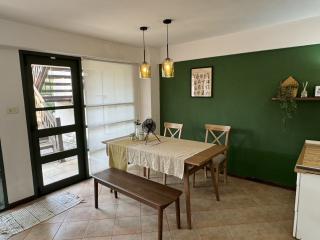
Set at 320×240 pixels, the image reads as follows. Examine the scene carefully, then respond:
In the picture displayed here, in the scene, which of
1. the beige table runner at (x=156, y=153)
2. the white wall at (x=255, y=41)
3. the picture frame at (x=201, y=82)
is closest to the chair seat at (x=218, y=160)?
the beige table runner at (x=156, y=153)

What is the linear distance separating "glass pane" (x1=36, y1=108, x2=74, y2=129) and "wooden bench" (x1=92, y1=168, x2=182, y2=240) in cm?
117

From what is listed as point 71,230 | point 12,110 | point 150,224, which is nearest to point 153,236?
point 150,224

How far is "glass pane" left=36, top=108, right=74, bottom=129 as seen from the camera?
3.07 metres

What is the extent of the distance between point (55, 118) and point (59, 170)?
0.87 meters

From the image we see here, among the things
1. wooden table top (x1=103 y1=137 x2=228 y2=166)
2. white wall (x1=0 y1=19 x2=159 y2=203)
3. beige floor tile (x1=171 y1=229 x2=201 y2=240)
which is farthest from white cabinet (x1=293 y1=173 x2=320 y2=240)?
white wall (x1=0 y1=19 x2=159 y2=203)

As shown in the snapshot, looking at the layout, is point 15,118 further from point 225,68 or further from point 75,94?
point 225,68

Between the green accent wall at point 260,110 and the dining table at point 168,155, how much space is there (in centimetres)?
93

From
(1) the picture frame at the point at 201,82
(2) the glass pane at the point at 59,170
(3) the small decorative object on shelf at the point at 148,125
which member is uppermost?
(1) the picture frame at the point at 201,82

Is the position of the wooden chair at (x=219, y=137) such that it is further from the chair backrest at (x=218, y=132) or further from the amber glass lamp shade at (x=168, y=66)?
the amber glass lamp shade at (x=168, y=66)

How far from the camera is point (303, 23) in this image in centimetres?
276

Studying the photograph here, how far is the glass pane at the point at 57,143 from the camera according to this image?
10.3 feet

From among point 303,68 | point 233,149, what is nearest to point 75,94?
point 233,149

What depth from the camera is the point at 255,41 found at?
316 centimetres

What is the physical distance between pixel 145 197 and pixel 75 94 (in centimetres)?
217
